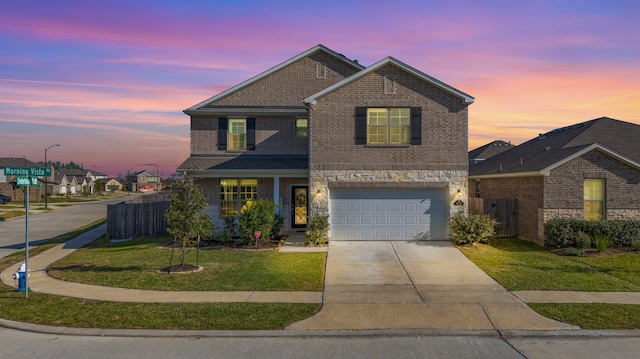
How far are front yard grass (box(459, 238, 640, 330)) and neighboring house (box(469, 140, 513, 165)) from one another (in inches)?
740

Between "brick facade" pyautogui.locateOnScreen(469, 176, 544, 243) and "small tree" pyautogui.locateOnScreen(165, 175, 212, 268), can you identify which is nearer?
"small tree" pyautogui.locateOnScreen(165, 175, 212, 268)

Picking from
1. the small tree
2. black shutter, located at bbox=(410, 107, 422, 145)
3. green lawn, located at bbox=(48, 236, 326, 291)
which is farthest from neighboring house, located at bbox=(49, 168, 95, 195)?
black shutter, located at bbox=(410, 107, 422, 145)

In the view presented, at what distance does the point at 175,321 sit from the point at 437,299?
5.64 metres

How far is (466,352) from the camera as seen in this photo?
690cm

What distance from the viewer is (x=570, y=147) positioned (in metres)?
18.8

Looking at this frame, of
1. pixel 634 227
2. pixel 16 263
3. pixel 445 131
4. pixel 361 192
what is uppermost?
pixel 445 131

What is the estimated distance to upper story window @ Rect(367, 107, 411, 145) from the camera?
56.3ft

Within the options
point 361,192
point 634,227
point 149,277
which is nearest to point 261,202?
point 361,192

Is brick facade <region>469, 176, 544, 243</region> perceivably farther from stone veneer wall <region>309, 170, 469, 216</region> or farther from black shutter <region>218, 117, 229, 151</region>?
black shutter <region>218, 117, 229, 151</region>

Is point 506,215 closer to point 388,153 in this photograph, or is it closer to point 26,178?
point 388,153

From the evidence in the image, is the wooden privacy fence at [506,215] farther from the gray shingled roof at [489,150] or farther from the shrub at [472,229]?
the gray shingled roof at [489,150]

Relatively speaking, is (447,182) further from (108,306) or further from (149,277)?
(108,306)

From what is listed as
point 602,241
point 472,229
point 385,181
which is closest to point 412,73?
point 385,181

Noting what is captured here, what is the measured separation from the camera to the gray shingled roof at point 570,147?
17.6 m
